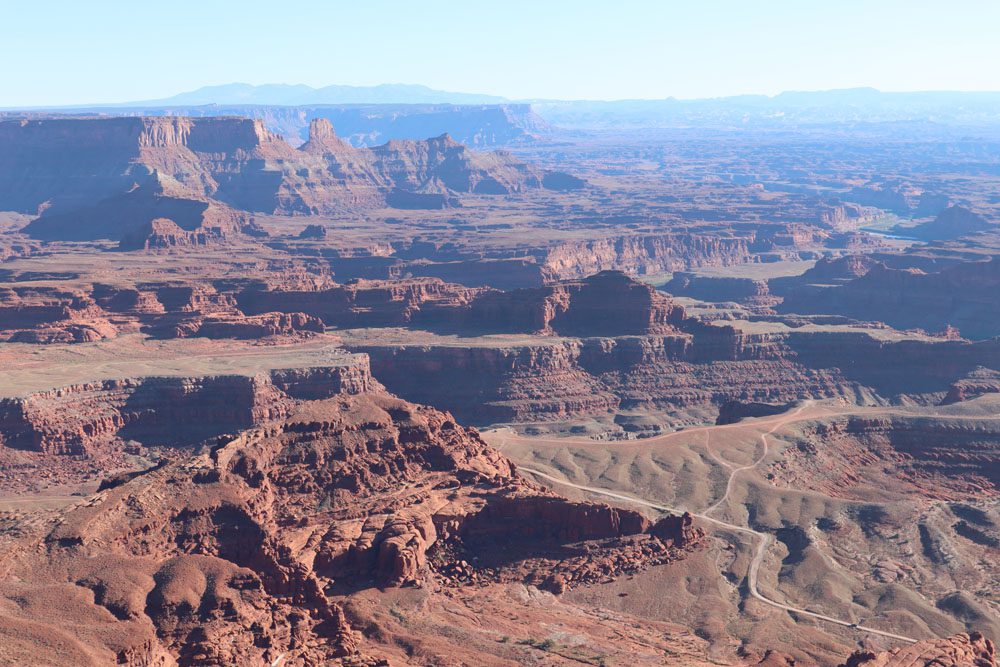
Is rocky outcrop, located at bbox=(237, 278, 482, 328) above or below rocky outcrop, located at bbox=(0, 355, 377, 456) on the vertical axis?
above

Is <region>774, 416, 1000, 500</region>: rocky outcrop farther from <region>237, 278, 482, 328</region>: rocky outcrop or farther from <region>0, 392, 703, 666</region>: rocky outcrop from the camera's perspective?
<region>237, 278, 482, 328</region>: rocky outcrop

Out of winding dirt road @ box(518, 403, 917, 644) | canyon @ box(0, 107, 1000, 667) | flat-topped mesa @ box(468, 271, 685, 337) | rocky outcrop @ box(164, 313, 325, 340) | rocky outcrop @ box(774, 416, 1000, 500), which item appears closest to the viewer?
canyon @ box(0, 107, 1000, 667)

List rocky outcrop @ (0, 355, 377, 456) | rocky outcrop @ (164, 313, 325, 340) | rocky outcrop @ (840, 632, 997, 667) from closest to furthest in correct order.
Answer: rocky outcrop @ (840, 632, 997, 667) < rocky outcrop @ (0, 355, 377, 456) < rocky outcrop @ (164, 313, 325, 340)

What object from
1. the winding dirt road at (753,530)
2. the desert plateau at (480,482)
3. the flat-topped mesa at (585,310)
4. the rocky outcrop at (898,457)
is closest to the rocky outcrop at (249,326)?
the desert plateau at (480,482)

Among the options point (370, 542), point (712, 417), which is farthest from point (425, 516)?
point (712, 417)

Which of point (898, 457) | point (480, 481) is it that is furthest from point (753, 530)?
point (898, 457)

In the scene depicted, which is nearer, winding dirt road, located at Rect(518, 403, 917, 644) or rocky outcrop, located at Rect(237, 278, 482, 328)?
winding dirt road, located at Rect(518, 403, 917, 644)

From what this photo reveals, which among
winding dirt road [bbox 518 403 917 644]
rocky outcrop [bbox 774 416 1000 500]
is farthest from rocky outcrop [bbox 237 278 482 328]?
rocky outcrop [bbox 774 416 1000 500]

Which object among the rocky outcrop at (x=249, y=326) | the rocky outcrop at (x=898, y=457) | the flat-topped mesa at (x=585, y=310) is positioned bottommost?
the rocky outcrop at (x=898, y=457)

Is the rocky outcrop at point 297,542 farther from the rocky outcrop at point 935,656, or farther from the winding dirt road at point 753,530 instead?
the rocky outcrop at point 935,656
